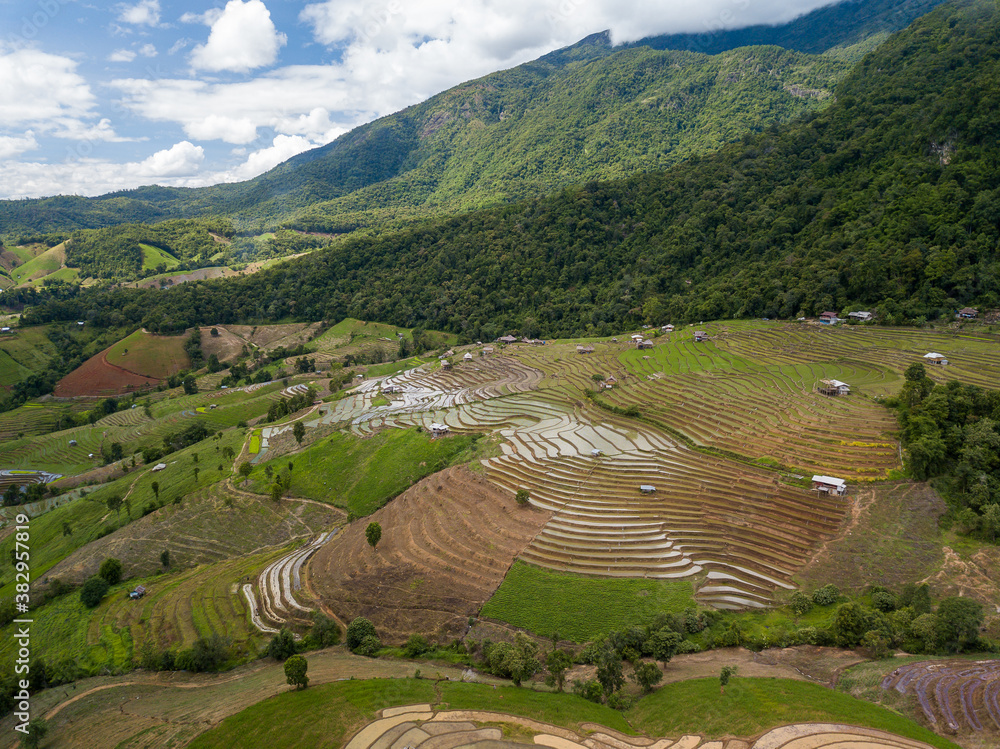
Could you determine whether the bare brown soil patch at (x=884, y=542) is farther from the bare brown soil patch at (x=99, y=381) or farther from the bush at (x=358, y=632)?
the bare brown soil patch at (x=99, y=381)

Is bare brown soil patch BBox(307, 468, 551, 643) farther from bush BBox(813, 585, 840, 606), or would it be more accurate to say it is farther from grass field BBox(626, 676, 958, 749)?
bush BBox(813, 585, 840, 606)

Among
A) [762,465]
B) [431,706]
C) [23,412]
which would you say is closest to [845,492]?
[762,465]

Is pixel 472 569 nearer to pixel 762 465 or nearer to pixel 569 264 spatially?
pixel 762 465

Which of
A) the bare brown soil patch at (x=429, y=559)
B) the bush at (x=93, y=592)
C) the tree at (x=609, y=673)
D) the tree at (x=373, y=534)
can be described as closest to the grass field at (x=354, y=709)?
the tree at (x=609, y=673)

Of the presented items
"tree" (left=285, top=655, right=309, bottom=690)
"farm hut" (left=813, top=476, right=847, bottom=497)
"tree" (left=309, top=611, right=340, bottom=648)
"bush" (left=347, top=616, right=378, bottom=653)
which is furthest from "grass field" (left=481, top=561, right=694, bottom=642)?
"farm hut" (left=813, top=476, right=847, bottom=497)

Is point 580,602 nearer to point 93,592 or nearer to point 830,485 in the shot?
point 830,485

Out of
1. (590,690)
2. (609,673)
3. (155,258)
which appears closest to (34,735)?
(590,690)
